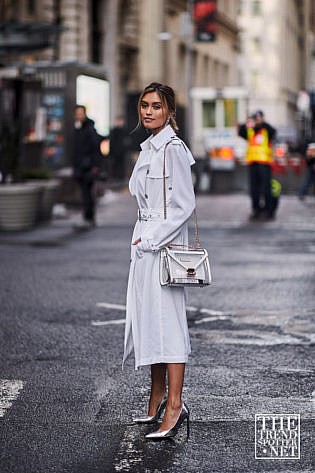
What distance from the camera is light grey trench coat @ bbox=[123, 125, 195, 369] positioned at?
6.04 meters

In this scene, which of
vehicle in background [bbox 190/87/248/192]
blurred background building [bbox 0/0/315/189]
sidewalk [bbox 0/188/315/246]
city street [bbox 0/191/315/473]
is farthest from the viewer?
vehicle in background [bbox 190/87/248/192]

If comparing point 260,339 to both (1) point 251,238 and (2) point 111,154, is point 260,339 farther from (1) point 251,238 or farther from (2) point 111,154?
(2) point 111,154

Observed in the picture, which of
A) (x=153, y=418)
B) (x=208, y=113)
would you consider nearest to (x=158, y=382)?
(x=153, y=418)

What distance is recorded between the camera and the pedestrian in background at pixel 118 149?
35.8m

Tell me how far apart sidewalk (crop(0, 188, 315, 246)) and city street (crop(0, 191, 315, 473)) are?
1810mm

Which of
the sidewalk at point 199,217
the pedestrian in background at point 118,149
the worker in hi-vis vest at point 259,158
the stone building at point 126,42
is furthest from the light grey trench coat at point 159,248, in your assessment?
the pedestrian in background at point 118,149

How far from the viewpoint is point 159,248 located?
6023 mm

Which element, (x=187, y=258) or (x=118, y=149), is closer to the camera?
(x=187, y=258)

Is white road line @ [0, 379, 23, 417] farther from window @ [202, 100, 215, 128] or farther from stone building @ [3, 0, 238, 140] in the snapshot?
window @ [202, 100, 215, 128]

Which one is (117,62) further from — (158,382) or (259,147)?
(158,382)

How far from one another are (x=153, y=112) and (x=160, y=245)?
2.17 ft

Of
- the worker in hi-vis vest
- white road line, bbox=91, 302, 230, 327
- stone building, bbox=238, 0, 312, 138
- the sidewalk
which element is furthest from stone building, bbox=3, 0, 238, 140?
stone building, bbox=238, 0, 312, 138

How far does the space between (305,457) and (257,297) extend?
5846 millimetres

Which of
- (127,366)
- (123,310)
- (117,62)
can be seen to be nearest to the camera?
(127,366)
